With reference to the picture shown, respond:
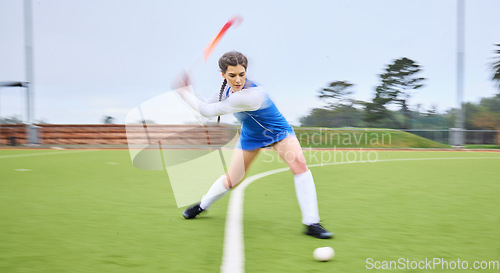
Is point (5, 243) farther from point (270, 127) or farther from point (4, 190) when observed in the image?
point (4, 190)

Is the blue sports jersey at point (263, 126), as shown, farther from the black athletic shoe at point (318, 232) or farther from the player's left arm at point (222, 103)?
the black athletic shoe at point (318, 232)

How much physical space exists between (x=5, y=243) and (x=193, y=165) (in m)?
7.26

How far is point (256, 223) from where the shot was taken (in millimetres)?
4457

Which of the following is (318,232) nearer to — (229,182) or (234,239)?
(234,239)

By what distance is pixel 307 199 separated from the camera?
4090 millimetres

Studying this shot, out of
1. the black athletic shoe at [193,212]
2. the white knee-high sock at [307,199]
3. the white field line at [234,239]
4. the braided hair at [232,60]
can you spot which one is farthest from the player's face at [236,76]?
the black athletic shoe at [193,212]

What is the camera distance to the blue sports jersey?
159 inches

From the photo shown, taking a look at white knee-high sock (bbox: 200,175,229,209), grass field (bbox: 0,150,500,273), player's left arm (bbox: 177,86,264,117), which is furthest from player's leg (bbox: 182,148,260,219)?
player's left arm (bbox: 177,86,264,117)

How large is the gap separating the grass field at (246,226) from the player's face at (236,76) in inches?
53.5

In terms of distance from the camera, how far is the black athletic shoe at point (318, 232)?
382 centimetres

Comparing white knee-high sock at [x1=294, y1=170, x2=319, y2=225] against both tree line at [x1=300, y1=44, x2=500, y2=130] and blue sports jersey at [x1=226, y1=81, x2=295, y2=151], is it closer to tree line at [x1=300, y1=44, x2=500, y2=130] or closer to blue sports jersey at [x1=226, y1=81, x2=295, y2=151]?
blue sports jersey at [x1=226, y1=81, x2=295, y2=151]

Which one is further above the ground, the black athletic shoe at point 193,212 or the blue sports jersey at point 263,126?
the blue sports jersey at point 263,126

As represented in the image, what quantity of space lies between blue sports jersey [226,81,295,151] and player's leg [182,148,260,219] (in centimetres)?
10

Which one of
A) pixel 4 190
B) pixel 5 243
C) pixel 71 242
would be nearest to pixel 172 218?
pixel 71 242
